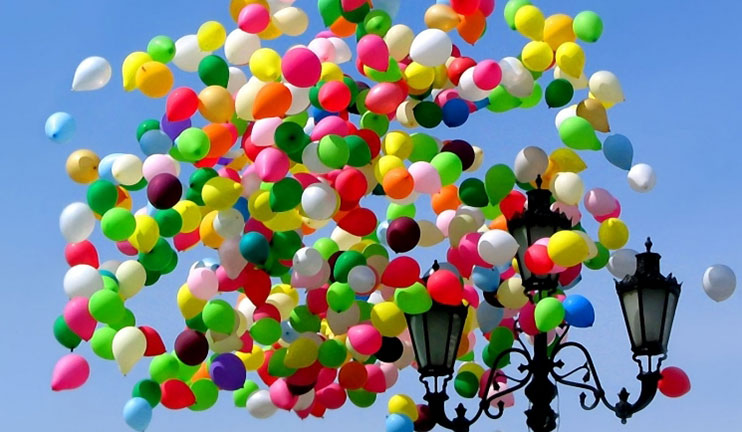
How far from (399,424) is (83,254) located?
2899mm

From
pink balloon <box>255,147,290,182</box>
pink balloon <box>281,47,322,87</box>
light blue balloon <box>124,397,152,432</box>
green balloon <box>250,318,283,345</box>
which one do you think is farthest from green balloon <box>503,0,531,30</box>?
light blue balloon <box>124,397,152,432</box>

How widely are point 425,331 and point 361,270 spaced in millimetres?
1452

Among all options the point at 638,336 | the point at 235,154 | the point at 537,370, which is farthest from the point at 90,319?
the point at 638,336

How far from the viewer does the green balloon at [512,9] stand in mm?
10656

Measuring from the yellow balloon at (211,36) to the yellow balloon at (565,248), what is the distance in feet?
12.0

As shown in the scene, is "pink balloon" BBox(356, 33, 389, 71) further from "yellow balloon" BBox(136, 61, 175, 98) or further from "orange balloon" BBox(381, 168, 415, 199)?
"yellow balloon" BBox(136, 61, 175, 98)

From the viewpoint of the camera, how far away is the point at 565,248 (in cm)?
841

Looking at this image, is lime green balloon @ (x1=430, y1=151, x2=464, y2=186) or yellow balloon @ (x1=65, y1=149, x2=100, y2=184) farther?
yellow balloon @ (x1=65, y1=149, x2=100, y2=184)

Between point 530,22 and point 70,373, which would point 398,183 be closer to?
point 530,22

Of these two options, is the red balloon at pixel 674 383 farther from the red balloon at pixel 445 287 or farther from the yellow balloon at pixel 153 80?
the yellow balloon at pixel 153 80

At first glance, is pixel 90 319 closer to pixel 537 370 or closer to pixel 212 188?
pixel 212 188

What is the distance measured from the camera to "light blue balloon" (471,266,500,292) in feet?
33.7

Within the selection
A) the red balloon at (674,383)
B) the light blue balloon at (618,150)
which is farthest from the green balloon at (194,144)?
the red balloon at (674,383)

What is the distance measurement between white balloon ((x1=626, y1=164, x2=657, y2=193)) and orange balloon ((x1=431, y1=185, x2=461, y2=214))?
1.46 m
